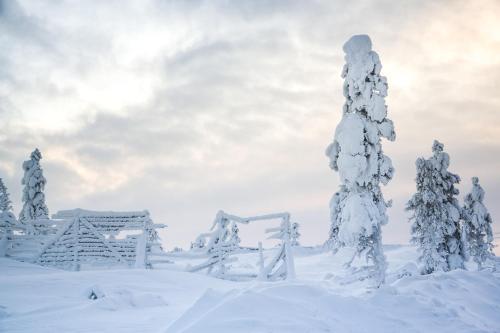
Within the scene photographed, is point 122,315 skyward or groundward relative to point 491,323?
skyward

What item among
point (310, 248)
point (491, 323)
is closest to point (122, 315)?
point (491, 323)

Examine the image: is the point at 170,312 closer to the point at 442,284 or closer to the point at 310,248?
the point at 442,284

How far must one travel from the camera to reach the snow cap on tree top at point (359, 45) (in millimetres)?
16750

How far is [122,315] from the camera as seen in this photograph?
7.84m

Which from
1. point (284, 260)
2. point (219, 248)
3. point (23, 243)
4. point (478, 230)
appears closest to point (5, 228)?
point (23, 243)

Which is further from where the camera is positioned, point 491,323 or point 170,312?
point 491,323

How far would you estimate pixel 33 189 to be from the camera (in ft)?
109

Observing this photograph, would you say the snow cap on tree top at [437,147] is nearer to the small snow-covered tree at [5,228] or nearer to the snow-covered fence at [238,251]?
the snow-covered fence at [238,251]

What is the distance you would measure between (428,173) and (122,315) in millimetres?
24028

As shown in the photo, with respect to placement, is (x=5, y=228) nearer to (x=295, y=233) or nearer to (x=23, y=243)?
(x=23, y=243)

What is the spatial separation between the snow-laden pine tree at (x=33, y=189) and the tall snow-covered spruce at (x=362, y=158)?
27.0 metres

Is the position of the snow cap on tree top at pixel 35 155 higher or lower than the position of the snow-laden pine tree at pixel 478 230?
higher

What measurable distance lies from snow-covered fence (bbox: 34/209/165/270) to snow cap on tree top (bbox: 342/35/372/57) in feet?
37.8

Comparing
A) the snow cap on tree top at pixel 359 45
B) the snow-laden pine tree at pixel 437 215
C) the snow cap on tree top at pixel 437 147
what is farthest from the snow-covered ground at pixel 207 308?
the snow cap on tree top at pixel 437 147
